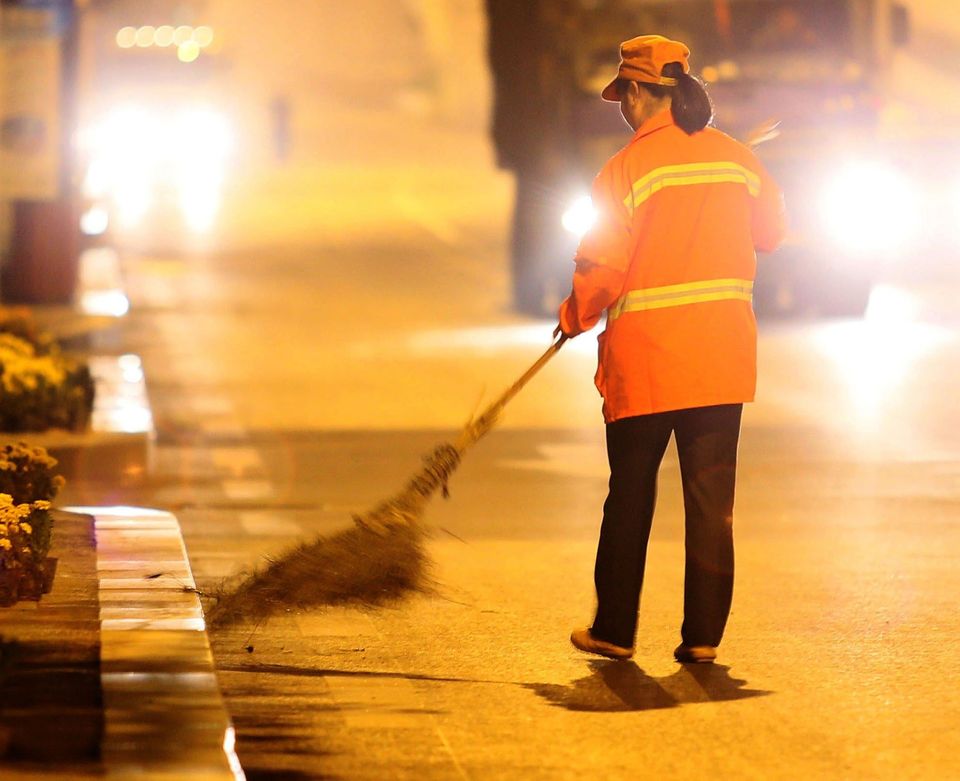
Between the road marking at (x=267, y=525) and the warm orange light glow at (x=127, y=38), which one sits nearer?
the road marking at (x=267, y=525)

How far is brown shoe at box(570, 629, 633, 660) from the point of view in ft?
22.4

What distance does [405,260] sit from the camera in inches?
1019

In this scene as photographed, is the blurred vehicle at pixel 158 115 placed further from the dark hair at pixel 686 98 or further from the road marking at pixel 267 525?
the dark hair at pixel 686 98

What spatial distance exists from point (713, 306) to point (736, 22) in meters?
A: 12.3

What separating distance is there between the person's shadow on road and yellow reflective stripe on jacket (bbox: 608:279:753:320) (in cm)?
105

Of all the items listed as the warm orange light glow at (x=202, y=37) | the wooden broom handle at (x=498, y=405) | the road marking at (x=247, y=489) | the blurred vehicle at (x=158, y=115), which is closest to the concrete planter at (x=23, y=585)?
the wooden broom handle at (x=498, y=405)

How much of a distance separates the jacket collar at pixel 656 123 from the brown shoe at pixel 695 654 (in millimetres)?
1494

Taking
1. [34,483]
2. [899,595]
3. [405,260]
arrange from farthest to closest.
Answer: [405,260] → [899,595] → [34,483]

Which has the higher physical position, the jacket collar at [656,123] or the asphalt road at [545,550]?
the jacket collar at [656,123]

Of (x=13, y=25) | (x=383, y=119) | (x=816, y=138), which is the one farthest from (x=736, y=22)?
(x=383, y=119)

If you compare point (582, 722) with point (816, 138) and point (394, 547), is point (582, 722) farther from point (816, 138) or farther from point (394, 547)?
point (816, 138)

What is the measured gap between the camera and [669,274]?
664cm

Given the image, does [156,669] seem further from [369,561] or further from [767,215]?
[767,215]

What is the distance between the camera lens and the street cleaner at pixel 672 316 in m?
6.62
